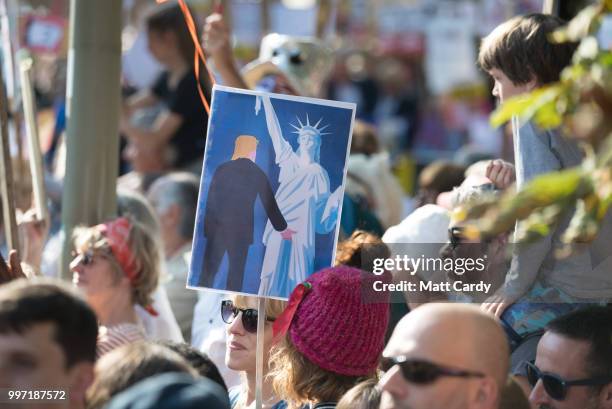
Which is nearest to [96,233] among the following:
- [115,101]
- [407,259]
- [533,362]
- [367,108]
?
[115,101]

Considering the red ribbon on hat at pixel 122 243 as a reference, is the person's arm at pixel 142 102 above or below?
above

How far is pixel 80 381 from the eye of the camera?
10.6 ft

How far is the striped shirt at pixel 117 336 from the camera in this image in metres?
5.12

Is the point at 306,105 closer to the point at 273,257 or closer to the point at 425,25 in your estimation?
the point at 273,257

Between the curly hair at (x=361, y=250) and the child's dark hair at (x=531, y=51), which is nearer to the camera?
the child's dark hair at (x=531, y=51)

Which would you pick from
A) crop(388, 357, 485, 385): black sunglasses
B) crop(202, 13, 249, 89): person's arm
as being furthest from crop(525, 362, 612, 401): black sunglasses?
crop(202, 13, 249, 89): person's arm

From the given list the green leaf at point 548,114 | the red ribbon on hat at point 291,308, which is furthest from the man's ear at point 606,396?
the green leaf at point 548,114

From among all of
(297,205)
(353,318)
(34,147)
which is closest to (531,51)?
(297,205)

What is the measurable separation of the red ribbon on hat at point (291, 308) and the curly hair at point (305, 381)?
0.06 m

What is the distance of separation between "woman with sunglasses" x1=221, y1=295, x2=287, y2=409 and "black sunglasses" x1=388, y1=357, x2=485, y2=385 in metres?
1.30

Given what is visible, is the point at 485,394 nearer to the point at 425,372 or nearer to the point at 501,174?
the point at 425,372

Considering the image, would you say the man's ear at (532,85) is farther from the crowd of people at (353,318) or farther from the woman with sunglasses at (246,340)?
the woman with sunglasses at (246,340)

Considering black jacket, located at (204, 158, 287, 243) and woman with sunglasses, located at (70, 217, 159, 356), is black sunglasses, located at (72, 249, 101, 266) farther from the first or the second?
black jacket, located at (204, 158, 287, 243)
